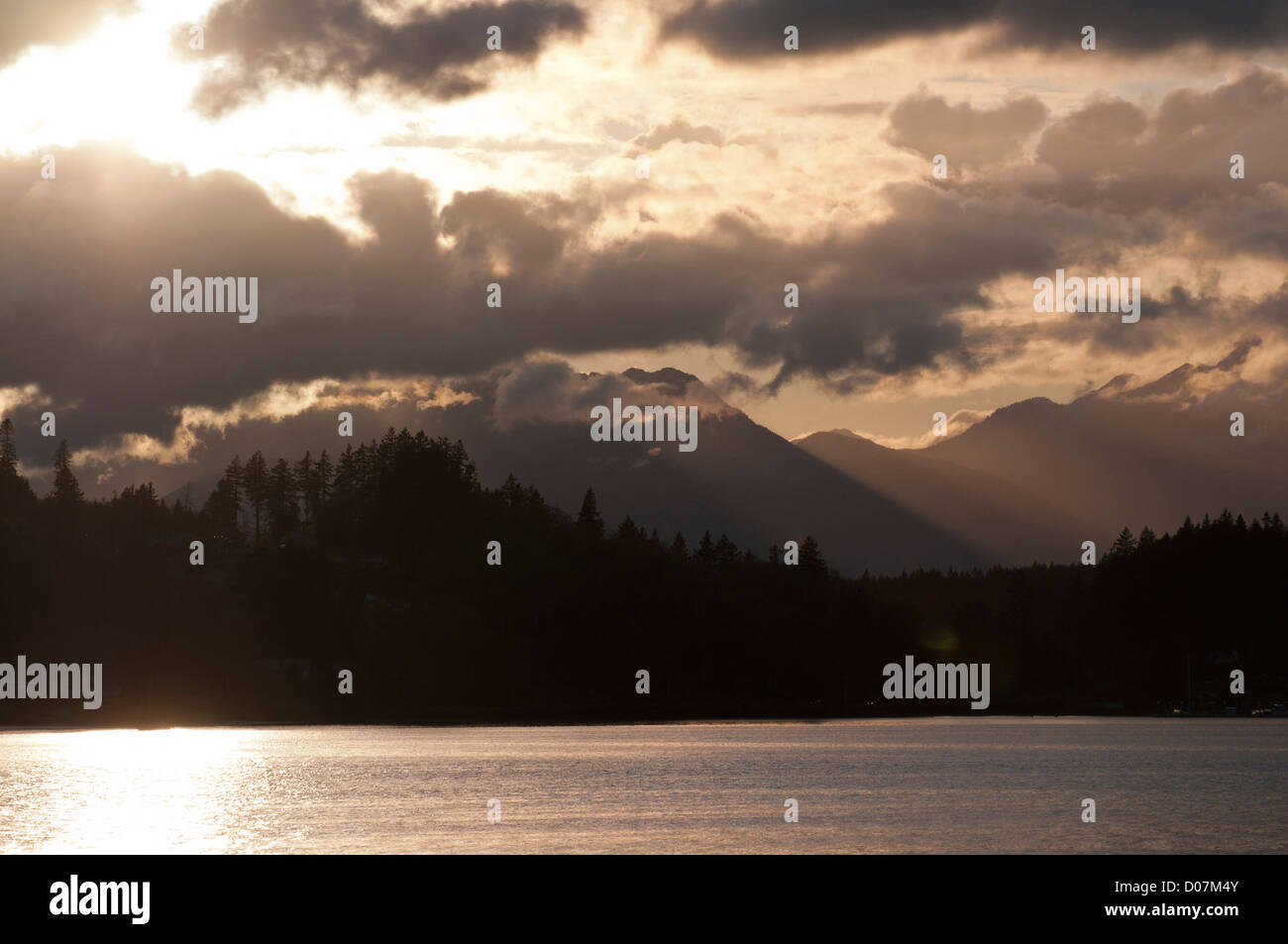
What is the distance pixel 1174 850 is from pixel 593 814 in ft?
131

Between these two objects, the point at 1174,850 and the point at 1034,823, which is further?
the point at 1034,823

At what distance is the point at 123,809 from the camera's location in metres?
115

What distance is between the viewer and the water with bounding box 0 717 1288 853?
300 feet

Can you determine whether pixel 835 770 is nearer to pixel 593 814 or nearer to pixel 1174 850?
pixel 593 814

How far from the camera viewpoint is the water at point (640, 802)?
91.4m

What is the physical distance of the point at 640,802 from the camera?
115812mm
